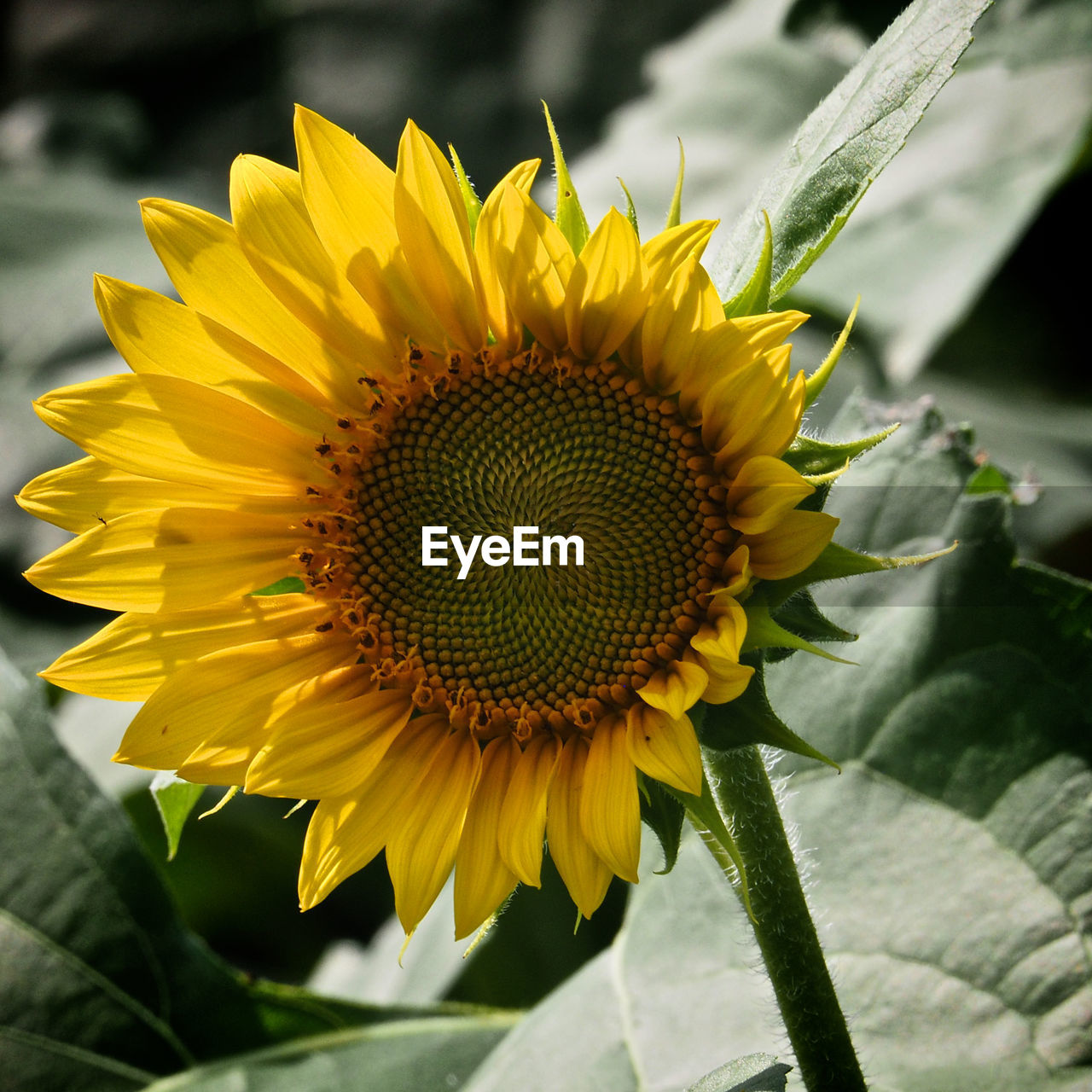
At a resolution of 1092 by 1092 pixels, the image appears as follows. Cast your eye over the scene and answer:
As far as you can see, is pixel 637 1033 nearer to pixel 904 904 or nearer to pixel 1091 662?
pixel 904 904

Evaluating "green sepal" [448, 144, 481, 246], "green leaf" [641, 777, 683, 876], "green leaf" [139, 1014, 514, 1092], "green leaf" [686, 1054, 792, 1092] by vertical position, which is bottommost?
"green leaf" [139, 1014, 514, 1092]

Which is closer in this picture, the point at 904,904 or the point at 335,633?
the point at 335,633

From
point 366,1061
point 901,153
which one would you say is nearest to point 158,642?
point 366,1061

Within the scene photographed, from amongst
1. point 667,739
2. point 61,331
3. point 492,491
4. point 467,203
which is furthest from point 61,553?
point 61,331

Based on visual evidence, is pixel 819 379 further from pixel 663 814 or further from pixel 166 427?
pixel 166 427

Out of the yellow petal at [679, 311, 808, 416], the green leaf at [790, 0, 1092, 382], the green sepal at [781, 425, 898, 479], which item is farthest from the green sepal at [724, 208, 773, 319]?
the green leaf at [790, 0, 1092, 382]

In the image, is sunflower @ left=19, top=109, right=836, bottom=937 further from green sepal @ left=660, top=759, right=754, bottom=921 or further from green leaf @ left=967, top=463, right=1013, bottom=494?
green leaf @ left=967, top=463, right=1013, bottom=494
